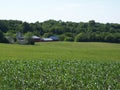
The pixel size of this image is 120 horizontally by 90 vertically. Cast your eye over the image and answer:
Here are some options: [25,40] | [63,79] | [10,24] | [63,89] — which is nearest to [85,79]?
[63,79]

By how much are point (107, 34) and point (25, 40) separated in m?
28.1

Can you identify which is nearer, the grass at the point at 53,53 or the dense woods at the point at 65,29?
the grass at the point at 53,53

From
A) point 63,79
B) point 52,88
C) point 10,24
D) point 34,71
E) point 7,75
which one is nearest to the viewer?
point 52,88

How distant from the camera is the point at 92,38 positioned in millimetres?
112062

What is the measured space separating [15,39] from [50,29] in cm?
3455

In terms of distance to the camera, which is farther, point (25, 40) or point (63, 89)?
point (25, 40)

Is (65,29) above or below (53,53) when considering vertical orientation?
above

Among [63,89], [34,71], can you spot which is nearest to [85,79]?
[63,89]

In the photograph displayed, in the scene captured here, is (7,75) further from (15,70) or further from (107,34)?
(107,34)

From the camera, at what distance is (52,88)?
1802 centimetres

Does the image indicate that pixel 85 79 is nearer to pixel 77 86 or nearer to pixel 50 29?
pixel 77 86

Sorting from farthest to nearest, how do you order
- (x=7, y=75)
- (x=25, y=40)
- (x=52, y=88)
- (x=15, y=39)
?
1. (x=15, y=39)
2. (x=25, y=40)
3. (x=7, y=75)
4. (x=52, y=88)

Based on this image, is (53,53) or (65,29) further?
(65,29)

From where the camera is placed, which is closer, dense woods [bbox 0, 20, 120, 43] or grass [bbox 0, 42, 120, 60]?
grass [bbox 0, 42, 120, 60]
